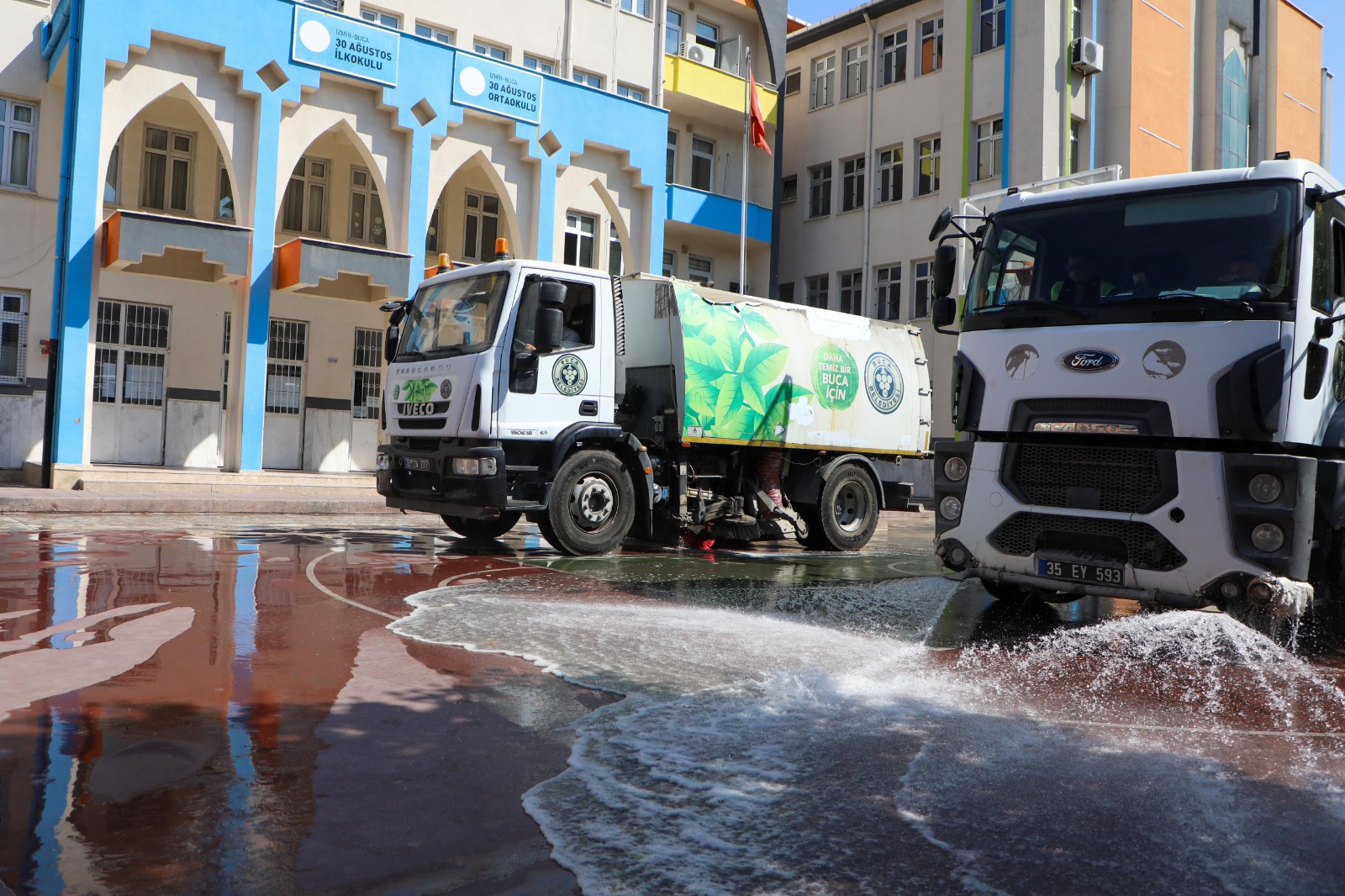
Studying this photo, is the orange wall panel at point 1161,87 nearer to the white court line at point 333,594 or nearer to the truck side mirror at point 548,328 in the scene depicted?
the truck side mirror at point 548,328

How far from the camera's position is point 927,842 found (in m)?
3.48

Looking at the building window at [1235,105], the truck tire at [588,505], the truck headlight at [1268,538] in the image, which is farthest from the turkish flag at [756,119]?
the truck headlight at [1268,538]

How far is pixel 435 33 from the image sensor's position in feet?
81.6

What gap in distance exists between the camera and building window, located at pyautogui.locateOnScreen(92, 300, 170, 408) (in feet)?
71.6

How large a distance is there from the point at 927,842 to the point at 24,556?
903 cm

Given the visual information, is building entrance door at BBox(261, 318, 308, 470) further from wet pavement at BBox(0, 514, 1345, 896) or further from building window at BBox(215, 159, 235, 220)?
wet pavement at BBox(0, 514, 1345, 896)

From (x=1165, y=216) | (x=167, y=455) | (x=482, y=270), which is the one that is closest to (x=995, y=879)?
(x=1165, y=216)

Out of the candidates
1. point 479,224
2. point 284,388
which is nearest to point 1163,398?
point 284,388

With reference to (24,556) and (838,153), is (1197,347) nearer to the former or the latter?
(24,556)

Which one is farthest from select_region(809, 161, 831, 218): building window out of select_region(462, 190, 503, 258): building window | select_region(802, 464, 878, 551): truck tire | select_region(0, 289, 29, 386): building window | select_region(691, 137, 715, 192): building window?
select_region(0, 289, 29, 386): building window

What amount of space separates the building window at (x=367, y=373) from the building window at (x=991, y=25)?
53.5 ft

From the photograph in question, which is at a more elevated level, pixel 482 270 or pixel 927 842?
pixel 482 270

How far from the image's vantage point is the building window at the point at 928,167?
29656 millimetres

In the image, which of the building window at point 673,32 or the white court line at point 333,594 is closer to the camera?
the white court line at point 333,594
